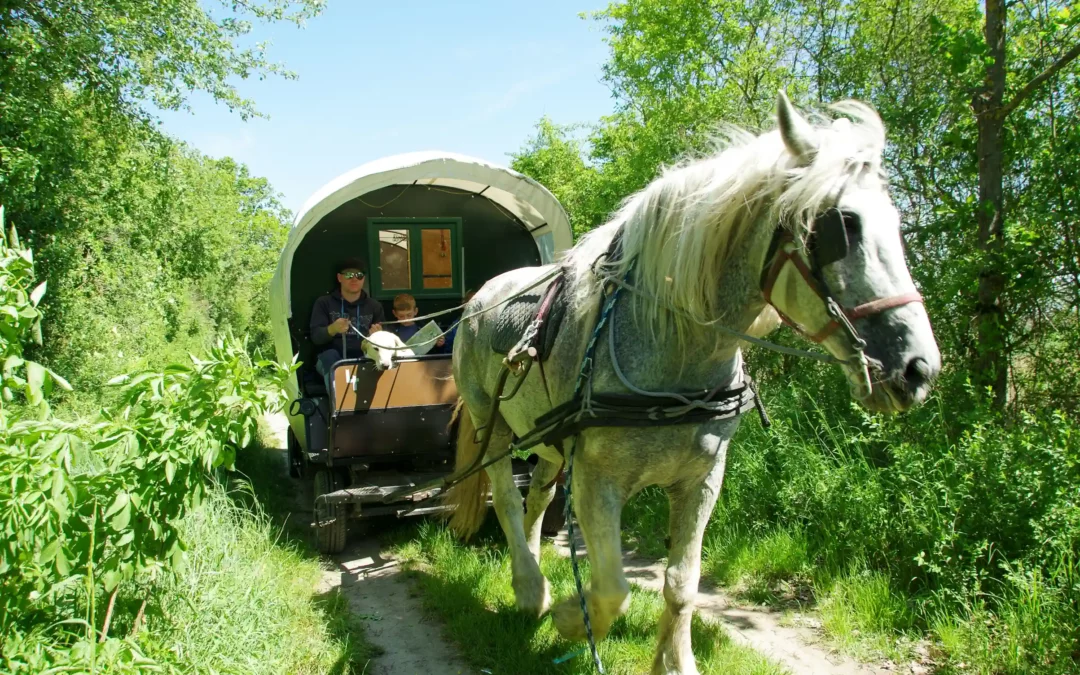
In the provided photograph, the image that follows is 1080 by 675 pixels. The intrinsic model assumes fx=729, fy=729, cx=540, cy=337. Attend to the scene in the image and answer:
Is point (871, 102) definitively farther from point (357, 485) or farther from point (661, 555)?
point (357, 485)

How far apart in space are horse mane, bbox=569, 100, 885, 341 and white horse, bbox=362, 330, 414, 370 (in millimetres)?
2213

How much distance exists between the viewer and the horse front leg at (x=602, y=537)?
267 centimetres

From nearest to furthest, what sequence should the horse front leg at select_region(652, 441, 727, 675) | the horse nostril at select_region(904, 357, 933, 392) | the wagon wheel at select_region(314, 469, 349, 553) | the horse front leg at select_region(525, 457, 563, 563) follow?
1. the horse nostril at select_region(904, 357, 933, 392)
2. the horse front leg at select_region(652, 441, 727, 675)
3. the horse front leg at select_region(525, 457, 563, 563)
4. the wagon wheel at select_region(314, 469, 349, 553)

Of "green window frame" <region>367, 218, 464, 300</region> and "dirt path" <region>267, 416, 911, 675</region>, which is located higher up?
"green window frame" <region>367, 218, 464, 300</region>

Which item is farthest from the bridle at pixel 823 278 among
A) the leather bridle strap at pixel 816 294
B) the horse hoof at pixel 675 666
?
the horse hoof at pixel 675 666

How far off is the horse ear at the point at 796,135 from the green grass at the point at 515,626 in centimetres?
211

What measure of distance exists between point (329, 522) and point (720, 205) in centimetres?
346

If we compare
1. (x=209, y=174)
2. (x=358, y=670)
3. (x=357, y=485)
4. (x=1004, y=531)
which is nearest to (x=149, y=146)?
(x=357, y=485)

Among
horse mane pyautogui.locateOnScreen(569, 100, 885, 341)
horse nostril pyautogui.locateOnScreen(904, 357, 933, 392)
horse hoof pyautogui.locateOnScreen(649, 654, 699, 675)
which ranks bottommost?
horse hoof pyautogui.locateOnScreen(649, 654, 699, 675)

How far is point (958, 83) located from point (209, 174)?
24.0 meters

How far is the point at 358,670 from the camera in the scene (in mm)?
3338

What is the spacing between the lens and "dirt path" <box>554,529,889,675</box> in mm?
3234

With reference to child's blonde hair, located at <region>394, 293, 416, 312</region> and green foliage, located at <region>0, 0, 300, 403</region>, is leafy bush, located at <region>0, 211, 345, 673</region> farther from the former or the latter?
green foliage, located at <region>0, 0, 300, 403</region>

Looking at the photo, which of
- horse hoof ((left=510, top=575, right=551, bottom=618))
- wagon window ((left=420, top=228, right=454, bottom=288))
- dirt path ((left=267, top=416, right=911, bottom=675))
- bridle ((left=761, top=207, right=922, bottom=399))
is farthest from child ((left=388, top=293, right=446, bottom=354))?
bridle ((left=761, top=207, right=922, bottom=399))
